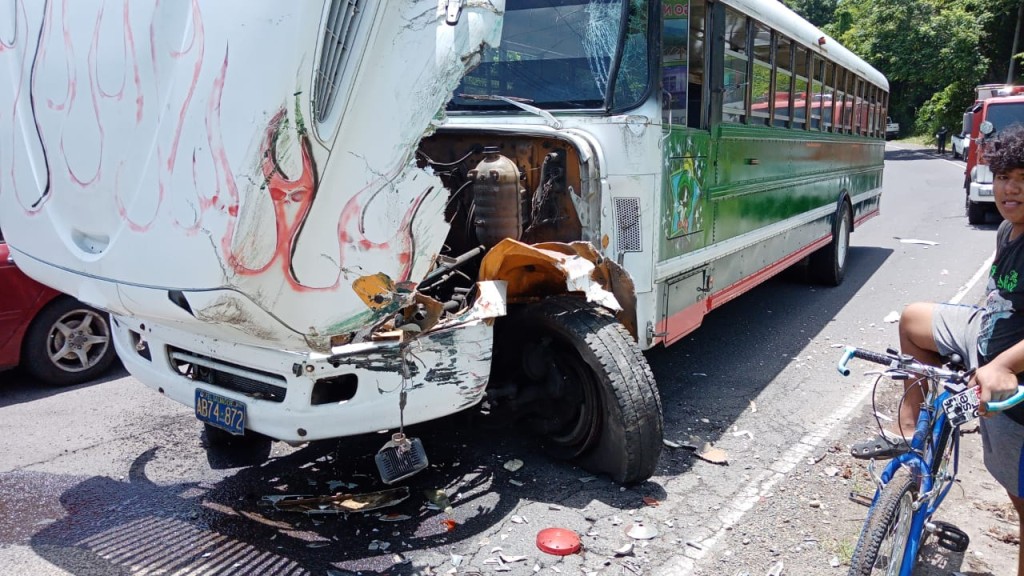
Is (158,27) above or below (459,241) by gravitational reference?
above

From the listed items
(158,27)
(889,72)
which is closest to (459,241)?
(158,27)

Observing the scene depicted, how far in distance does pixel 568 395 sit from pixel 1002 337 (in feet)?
6.46

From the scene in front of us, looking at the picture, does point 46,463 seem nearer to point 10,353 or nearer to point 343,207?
point 10,353

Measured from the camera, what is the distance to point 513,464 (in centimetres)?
420

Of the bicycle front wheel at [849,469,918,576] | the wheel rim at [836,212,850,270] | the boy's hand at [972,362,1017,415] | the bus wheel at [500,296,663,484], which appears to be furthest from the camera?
the wheel rim at [836,212,850,270]

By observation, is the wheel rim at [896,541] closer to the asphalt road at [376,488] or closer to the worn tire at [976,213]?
the asphalt road at [376,488]

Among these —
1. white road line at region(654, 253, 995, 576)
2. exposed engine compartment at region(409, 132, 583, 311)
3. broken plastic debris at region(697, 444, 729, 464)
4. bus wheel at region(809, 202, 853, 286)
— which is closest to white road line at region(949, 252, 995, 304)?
bus wheel at region(809, 202, 853, 286)

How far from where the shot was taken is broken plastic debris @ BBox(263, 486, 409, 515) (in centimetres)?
369

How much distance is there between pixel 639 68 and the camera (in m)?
4.25

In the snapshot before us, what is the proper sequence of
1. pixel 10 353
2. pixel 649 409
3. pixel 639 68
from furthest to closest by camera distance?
pixel 10 353 → pixel 639 68 → pixel 649 409

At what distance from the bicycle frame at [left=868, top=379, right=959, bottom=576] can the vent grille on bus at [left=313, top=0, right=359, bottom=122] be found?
2366 millimetres

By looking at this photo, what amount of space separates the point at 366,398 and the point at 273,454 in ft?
4.93

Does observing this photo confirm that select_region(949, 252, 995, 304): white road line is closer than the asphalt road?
No

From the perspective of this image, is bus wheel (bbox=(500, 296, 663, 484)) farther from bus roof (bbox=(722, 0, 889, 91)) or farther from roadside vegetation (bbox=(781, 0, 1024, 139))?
roadside vegetation (bbox=(781, 0, 1024, 139))
